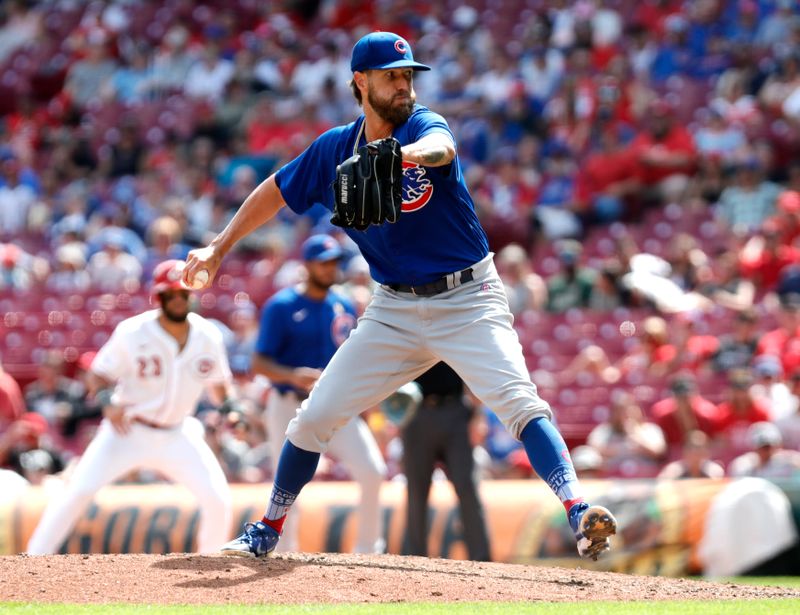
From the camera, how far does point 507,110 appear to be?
1595cm

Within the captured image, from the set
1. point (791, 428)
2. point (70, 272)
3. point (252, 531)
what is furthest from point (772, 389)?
point (70, 272)

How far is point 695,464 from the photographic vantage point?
9656 millimetres

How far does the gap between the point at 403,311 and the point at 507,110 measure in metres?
10.6

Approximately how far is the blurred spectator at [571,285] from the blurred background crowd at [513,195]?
0.09 feet

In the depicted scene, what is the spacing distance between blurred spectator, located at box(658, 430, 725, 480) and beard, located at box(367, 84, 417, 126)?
490cm

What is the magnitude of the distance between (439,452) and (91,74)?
14.5 metres

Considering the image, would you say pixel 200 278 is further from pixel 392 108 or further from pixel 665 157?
pixel 665 157

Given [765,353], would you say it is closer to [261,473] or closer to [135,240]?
[261,473]

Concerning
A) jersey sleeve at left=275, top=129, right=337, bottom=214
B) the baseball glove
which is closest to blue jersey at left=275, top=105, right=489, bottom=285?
jersey sleeve at left=275, top=129, right=337, bottom=214

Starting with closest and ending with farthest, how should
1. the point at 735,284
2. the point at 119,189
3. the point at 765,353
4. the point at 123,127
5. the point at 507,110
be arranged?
the point at 765,353
the point at 735,284
the point at 507,110
the point at 119,189
the point at 123,127

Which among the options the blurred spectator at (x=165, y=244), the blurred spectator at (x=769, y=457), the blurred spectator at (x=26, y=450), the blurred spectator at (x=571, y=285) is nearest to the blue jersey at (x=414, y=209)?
the blurred spectator at (x=769, y=457)

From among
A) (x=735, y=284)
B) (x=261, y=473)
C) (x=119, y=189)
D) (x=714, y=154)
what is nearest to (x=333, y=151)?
(x=261, y=473)

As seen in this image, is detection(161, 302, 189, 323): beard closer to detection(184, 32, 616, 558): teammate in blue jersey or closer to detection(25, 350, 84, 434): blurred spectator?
detection(184, 32, 616, 558): teammate in blue jersey

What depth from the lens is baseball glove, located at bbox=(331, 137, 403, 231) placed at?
498 cm
